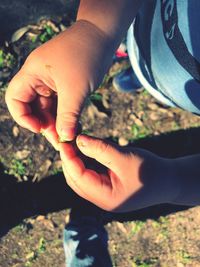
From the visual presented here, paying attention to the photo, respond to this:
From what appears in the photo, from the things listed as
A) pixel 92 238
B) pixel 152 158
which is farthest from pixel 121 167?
pixel 92 238

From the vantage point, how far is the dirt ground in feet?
7.51

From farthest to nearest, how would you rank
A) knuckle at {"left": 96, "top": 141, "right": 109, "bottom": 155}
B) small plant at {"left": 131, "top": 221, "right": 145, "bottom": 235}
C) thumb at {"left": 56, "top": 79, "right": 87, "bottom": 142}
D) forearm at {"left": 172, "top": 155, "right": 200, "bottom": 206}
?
1. small plant at {"left": 131, "top": 221, "right": 145, "bottom": 235}
2. forearm at {"left": 172, "top": 155, "right": 200, "bottom": 206}
3. knuckle at {"left": 96, "top": 141, "right": 109, "bottom": 155}
4. thumb at {"left": 56, "top": 79, "right": 87, "bottom": 142}

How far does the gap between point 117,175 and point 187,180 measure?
290 mm

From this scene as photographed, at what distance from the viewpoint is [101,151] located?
125 centimetres

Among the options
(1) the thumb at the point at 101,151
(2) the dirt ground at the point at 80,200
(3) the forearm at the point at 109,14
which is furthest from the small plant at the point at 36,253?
(3) the forearm at the point at 109,14

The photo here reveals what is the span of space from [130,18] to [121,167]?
1.63 feet

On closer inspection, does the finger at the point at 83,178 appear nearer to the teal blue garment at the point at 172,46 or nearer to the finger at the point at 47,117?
the finger at the point at 47,117

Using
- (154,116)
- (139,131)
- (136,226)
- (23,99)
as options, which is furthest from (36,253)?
(23,99)

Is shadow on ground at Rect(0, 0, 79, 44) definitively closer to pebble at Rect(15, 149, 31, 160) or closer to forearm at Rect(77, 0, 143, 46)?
pebble at Rect(15, 149, 31, 160)

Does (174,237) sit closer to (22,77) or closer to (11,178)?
(11,178)

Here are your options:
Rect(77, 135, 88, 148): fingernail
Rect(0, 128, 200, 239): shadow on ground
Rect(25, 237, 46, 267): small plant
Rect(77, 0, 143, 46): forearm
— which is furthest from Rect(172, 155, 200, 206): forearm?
Rect(25, 237, 46, 267): small plant

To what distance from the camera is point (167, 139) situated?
2385 mm

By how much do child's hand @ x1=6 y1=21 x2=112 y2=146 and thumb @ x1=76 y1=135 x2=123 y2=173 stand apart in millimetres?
59

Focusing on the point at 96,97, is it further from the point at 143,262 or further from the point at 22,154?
the point at 143,262
